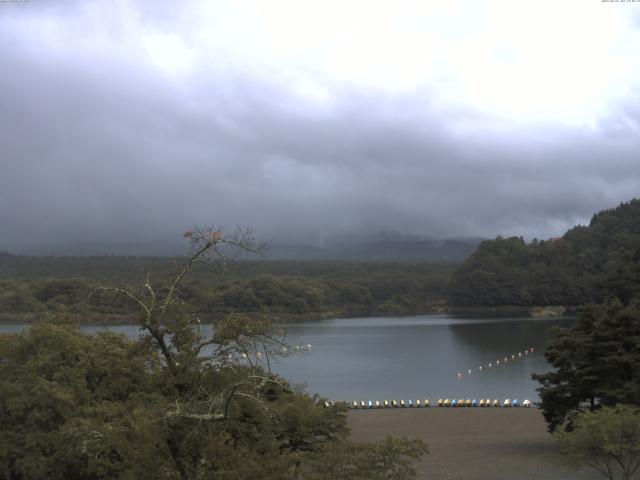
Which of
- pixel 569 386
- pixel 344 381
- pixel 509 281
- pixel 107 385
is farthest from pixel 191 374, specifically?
pixel 509 281

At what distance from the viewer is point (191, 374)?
10.6 m

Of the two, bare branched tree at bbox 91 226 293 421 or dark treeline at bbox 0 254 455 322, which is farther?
dark treeline at bbox 0 254 455 322

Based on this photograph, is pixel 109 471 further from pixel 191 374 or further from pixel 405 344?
pixel 405 344

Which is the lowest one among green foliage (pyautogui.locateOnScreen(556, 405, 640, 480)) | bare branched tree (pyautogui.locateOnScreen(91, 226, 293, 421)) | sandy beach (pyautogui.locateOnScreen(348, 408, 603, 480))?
sandy beach (pyautogui.locateOnScreen(348, 408, 603, 480))

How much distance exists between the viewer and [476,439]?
29703mm

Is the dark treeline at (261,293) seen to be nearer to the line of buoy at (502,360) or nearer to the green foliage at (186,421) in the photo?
the line of buoy at (502,360)

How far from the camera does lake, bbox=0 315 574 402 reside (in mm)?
48250

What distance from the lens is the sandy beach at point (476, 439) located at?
23516 mm

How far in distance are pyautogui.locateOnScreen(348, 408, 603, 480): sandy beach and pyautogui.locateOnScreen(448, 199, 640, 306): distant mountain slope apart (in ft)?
317

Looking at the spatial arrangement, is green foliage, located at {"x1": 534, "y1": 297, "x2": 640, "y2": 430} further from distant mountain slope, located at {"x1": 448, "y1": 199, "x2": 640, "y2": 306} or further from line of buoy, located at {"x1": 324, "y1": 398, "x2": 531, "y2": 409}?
distant mountain slope, located at {"x1": 448, "y1": 199, "x2": 640, "y2": 306}

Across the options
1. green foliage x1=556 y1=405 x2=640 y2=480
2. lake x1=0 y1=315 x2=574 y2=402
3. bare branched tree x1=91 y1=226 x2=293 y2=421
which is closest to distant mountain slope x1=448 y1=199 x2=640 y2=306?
lake x1=0 y1=315 x2=574 y2=402

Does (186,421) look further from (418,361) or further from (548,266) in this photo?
(548,266)

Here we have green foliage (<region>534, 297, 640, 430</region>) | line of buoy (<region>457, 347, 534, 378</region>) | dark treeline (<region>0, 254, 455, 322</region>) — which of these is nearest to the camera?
green foliage (<region>534, 297, 640, 430</region>)

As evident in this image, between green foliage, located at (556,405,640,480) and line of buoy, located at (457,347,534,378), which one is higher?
green foliage, located at (556,405,640,480)
